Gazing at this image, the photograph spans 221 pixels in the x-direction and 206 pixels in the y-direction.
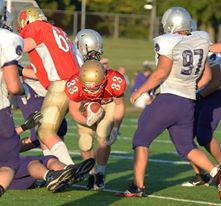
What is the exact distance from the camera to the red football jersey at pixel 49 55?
8.77m

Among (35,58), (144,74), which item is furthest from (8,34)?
(144,74)

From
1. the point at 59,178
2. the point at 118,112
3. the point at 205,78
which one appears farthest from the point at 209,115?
the point at 59,178

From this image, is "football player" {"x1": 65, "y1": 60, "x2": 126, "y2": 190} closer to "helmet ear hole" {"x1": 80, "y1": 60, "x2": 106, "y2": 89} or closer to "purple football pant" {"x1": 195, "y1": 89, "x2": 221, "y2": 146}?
"helmet ear hole" {"x1": 80, "y1": 60, "x2": 106, "y2": 89}

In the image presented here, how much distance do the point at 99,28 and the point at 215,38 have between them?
7259 millimetres

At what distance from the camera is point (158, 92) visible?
29.8 feet

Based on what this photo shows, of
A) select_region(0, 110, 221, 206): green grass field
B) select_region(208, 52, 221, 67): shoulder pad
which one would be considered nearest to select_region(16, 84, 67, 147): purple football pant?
select_region(0, 110, 221, 206): green grass field

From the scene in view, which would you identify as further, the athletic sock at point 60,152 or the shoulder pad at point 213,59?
the shoulder pad at point 213,59

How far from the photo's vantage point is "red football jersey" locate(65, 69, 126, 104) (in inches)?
332

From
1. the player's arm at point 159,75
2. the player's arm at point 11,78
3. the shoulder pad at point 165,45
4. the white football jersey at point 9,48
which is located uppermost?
the white football jersey at point 9,48

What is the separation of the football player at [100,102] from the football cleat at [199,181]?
3.49 ft

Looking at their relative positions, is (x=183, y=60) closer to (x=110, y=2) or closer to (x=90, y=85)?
(x=90, y=85)

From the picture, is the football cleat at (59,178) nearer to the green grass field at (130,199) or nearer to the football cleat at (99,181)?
the green grass field at (130,199)

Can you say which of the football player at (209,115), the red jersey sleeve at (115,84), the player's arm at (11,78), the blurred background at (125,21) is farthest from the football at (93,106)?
the blurred background at (125,21)

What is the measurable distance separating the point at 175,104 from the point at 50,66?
1279 millimetres
